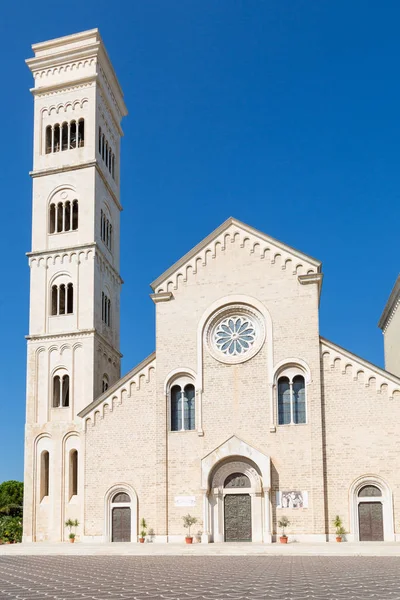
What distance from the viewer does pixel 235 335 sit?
3912cm

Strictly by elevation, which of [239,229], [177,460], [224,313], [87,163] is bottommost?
[177,460]

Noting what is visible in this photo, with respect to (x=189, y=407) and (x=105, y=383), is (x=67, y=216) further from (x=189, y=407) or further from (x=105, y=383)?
(x=189, y=407)

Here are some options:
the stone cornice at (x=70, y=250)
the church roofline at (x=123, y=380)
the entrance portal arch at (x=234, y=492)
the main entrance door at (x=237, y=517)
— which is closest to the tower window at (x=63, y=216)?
the stone cornice at (x=70, y=250)

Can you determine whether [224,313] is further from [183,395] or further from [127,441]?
[127,441]

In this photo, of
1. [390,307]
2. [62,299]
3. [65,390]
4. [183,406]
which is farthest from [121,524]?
[390,307]

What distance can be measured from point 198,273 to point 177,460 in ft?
30.7

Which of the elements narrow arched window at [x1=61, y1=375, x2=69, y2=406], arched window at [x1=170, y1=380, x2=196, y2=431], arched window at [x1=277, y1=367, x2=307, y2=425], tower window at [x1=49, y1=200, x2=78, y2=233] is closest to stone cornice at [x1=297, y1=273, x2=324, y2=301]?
arched window at [x1=277, y1=367, x2=307, y2=425]

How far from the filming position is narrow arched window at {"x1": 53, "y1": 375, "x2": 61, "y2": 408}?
4347 cm

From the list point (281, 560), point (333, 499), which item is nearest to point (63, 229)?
point (333, 499)

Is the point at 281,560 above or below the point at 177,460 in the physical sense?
below

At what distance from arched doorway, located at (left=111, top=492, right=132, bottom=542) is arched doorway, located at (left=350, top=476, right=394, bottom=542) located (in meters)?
10.7

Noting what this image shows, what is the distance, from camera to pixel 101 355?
44.8 metres

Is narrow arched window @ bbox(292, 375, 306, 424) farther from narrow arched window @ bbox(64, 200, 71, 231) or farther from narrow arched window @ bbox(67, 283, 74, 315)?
narrow arched window @ bbox(64, 200, 71, 231)

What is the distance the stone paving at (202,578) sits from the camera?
46.8ft
